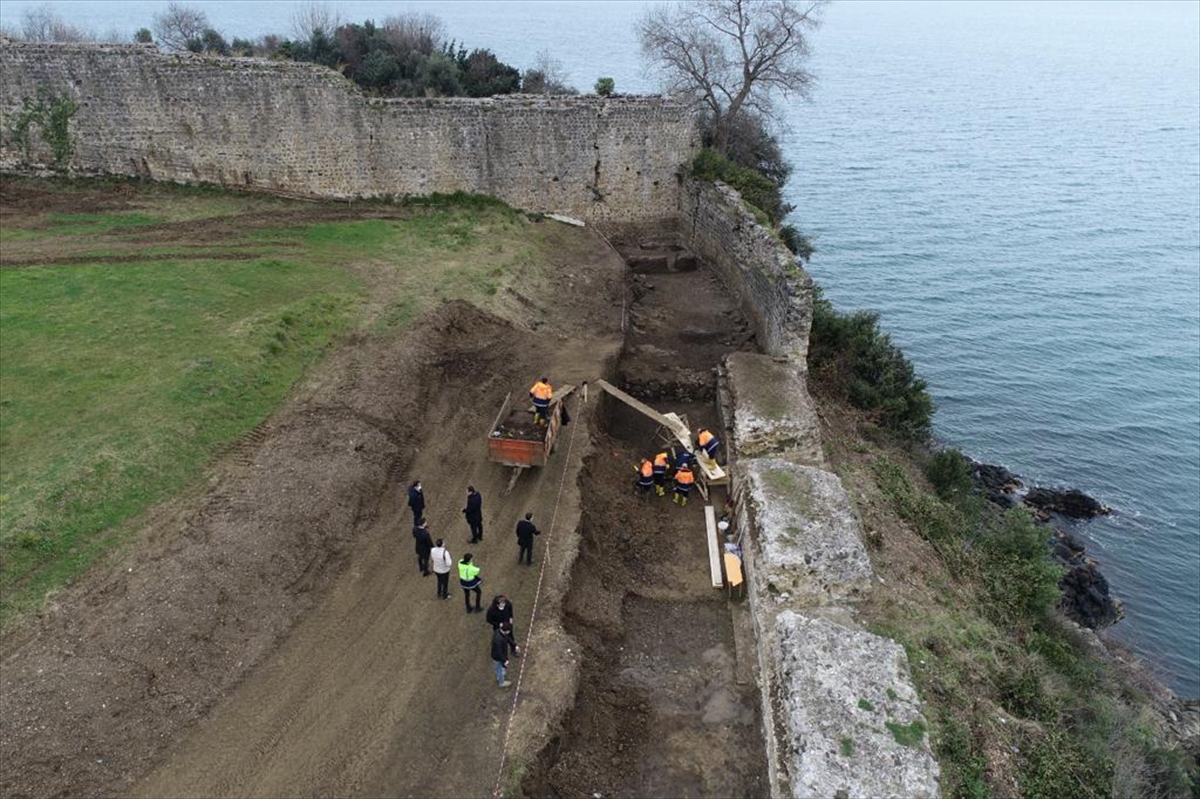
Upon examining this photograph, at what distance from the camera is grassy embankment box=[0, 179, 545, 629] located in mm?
14492

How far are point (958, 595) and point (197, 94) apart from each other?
28.6m

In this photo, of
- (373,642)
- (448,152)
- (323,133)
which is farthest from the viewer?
(448,152)

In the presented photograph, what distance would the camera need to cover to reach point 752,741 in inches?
488

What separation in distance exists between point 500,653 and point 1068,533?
22.0 metres

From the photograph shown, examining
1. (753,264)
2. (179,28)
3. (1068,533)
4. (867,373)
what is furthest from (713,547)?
(179,28)

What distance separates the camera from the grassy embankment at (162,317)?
14.5m

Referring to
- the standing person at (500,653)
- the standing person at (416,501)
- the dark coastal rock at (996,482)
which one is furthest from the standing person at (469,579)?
the dark coastal rock at (996,482)

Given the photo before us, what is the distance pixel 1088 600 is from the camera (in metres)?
22.7

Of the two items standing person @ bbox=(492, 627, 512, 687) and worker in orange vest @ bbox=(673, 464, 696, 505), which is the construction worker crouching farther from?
standing person @ bbox=(492, 627, 512, 687)

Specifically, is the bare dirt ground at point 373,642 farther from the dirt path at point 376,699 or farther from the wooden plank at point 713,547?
the wooden plank at point 713,547

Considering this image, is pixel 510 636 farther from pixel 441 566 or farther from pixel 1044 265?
pixel 1044 265

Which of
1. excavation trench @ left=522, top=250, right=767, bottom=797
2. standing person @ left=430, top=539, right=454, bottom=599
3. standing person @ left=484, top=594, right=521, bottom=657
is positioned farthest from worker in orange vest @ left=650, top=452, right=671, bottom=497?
standing person @ left=484, top=594, right=521, bottom=657

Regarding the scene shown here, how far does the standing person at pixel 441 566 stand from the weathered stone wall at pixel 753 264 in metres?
12.0

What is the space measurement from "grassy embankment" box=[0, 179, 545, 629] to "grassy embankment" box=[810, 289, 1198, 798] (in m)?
12.9
